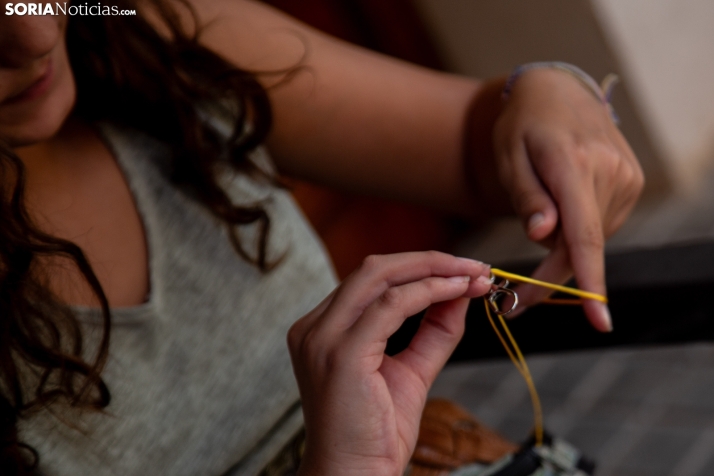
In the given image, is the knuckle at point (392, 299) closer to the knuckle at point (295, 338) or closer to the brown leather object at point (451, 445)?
the knuckle at point (295, 338)

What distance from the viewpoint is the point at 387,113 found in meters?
0.98

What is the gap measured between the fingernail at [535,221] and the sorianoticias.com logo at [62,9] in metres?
0.51

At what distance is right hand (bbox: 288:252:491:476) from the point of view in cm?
58

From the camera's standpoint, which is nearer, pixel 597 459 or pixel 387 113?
pixel 387 113

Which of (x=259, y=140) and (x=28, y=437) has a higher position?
(x=259, y=140)

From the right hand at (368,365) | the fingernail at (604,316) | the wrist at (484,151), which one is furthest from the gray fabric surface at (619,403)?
the right hand at (368,365)

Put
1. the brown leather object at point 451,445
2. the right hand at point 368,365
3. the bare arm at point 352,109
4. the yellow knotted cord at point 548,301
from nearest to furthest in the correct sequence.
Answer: the right hand at point 368,365, the yellow knotted cord at point 548,301, the brown leather object at point 451,445, the bare arm at point 352,109

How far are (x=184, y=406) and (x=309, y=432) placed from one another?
25cm

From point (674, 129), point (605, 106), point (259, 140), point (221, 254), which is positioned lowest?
point (674, 129)

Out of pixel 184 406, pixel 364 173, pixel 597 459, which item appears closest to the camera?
pixel 184 406

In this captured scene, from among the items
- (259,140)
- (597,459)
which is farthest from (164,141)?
(597,459)

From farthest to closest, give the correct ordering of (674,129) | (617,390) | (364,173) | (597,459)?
1. (674,129)
2. (617,390)
3. (597,459)
4. (364,173)

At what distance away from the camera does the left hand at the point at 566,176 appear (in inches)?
28.4

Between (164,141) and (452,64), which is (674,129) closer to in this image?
(452,64)
